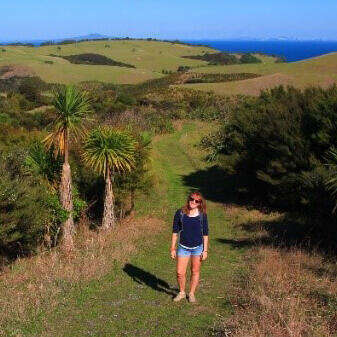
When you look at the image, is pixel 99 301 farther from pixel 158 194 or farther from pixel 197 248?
pixel 158 194

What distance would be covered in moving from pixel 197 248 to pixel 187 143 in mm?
28648

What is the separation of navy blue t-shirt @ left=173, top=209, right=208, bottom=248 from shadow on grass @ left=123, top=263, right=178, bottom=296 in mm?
1579

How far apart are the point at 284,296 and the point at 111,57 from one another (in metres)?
165

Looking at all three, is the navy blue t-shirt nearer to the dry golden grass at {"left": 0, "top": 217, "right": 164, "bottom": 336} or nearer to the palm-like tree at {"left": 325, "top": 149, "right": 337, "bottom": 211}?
the dry golden grass at {"left": 0, "top": 217, "right": 164, "bottom": 336}

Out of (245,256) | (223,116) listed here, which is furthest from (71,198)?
(223,116)

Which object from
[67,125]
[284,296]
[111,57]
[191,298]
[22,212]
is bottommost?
[111,57]

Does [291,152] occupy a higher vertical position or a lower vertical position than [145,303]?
higher

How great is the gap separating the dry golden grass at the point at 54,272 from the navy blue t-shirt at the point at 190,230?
8.24ft

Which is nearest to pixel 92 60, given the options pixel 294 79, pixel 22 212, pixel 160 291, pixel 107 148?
pixel 294 79

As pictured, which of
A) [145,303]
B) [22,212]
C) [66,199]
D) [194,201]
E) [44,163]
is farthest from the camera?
[44,163]

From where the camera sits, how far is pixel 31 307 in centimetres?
902

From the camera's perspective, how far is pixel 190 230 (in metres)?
8.47

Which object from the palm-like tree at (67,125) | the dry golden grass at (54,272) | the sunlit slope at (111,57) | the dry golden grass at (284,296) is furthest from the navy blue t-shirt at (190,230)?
the sunlit slope at (111,57)

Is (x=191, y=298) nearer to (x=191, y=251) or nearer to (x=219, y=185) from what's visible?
(x=191, y=251)
